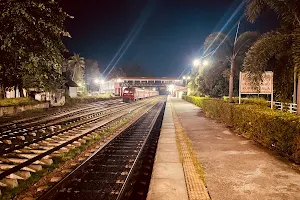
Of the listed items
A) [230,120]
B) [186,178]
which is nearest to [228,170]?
[186,178]

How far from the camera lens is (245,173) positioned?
6160 millimetres

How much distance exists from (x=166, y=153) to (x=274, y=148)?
3.80 metres

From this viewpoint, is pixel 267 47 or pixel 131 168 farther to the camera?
pixel 267 47

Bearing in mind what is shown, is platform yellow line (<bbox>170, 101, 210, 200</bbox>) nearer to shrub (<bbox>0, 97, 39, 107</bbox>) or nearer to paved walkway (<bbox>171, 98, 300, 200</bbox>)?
paved walkway (<bbox>171, 98, 300, 200</bbox>)

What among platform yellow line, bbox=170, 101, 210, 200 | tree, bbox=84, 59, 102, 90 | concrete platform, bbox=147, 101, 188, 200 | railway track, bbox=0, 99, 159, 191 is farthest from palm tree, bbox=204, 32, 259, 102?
tree, bbox=84, 59, 102, 90

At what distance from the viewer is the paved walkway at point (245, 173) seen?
16.3 ft

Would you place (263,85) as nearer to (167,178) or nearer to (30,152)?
(167,178)

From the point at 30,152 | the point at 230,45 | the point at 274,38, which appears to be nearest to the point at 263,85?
the point at 274,38

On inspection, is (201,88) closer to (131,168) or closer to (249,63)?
(249,63)

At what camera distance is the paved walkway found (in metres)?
4.96

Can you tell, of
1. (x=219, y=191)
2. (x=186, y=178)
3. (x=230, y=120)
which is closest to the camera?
(x=219, y=191)

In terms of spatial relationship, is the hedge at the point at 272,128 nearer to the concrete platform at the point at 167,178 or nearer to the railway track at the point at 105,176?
the concrete platform at the point at 167,178

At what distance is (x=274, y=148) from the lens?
8.40 m

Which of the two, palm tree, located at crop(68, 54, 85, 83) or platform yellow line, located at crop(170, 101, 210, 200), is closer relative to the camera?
platform yellow line, located at crop(170, 101, 210, 200)
